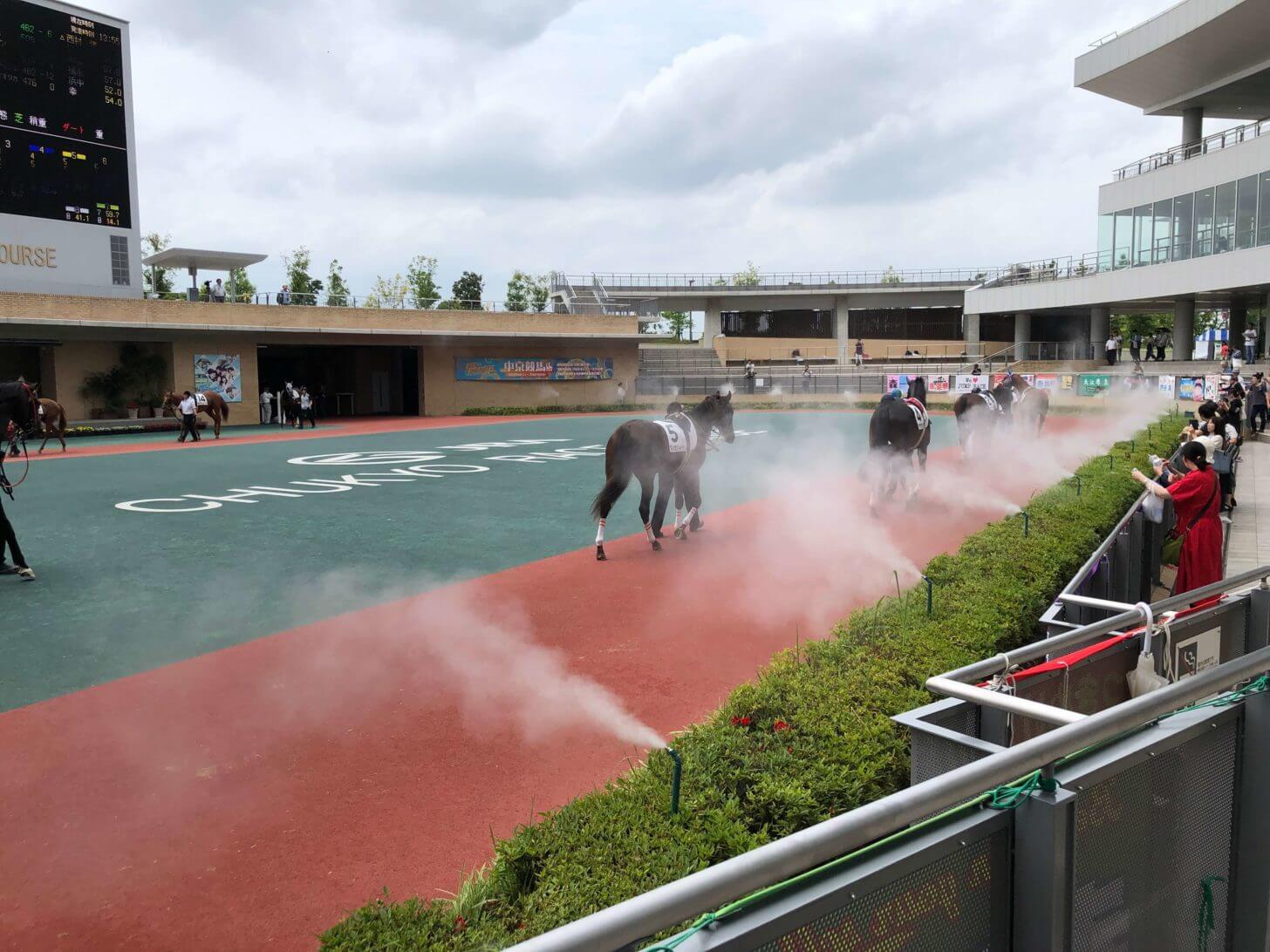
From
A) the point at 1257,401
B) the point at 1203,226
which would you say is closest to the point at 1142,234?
the point at 1203,226

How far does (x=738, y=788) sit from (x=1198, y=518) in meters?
5.42

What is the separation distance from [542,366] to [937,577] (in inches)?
1425

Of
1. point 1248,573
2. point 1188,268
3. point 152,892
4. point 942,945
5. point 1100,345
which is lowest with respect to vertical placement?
point 152,892

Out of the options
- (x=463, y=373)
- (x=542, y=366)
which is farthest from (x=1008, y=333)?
(x=463, y=373)

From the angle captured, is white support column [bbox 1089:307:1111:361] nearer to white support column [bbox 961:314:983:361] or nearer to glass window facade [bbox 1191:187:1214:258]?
glass window facade [bbox 1191:187:1214:258]

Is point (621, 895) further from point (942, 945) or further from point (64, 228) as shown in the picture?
point (64, 228)

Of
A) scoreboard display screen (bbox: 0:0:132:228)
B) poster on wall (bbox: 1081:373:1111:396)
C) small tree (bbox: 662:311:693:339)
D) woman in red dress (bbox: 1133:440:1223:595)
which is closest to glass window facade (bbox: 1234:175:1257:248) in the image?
poster on wall (bbox: 1081:373:1111:396)

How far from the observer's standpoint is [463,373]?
40031 millimetres

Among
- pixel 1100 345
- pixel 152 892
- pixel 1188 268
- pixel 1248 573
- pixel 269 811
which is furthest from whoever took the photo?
pixel 1100 345

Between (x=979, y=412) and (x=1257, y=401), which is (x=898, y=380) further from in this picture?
(x=979, y=412)

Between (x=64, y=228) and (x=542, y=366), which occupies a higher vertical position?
(x=64, y=228)

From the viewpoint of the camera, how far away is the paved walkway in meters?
10.2

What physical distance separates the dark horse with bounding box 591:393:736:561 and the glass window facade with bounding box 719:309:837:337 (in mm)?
56579

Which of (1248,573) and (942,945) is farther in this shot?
(1248,573)
